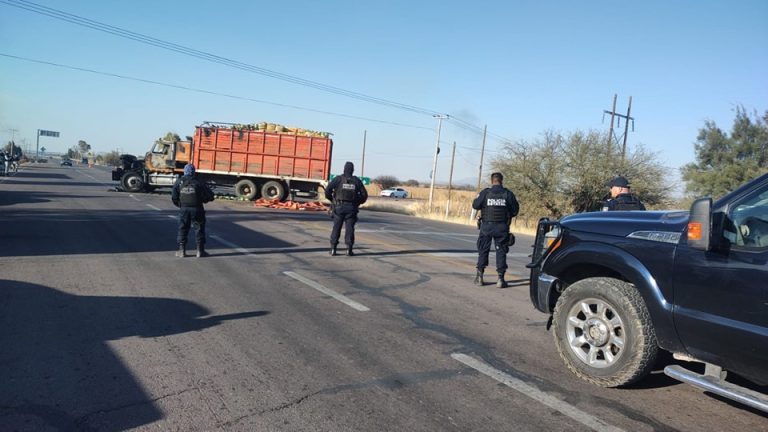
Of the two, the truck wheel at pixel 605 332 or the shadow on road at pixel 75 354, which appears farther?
the truck wheel at pixel 605 332

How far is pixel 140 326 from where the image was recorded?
535 cm

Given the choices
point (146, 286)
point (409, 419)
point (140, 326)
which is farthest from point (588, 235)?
point (146, 286)

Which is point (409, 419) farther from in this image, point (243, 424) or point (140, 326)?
point (140, 326)

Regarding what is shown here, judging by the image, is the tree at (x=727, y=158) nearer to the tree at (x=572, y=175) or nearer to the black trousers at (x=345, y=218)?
the tree at (x=572, y=175)

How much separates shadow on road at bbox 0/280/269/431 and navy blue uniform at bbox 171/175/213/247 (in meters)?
2.98

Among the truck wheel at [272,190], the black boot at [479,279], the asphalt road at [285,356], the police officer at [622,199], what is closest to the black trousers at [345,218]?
the asphalt road at [285,356]

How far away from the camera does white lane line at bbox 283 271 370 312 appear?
259 inches

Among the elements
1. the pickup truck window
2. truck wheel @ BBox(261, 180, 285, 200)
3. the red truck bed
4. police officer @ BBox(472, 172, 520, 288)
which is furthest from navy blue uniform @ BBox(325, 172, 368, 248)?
truck wheel @ BBox(261, 180, 285, 200)

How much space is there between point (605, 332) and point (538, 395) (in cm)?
76

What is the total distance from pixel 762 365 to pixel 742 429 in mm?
609

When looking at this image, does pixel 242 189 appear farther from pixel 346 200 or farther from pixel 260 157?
pixel 346 200

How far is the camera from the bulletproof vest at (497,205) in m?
8.30

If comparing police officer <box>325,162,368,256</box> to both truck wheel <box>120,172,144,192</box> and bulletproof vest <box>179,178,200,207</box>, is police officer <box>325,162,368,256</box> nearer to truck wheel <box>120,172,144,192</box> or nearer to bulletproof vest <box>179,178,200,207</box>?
bulletproof vest <box>179,178,200,207</box>

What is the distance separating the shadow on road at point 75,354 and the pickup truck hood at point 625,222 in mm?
3490
